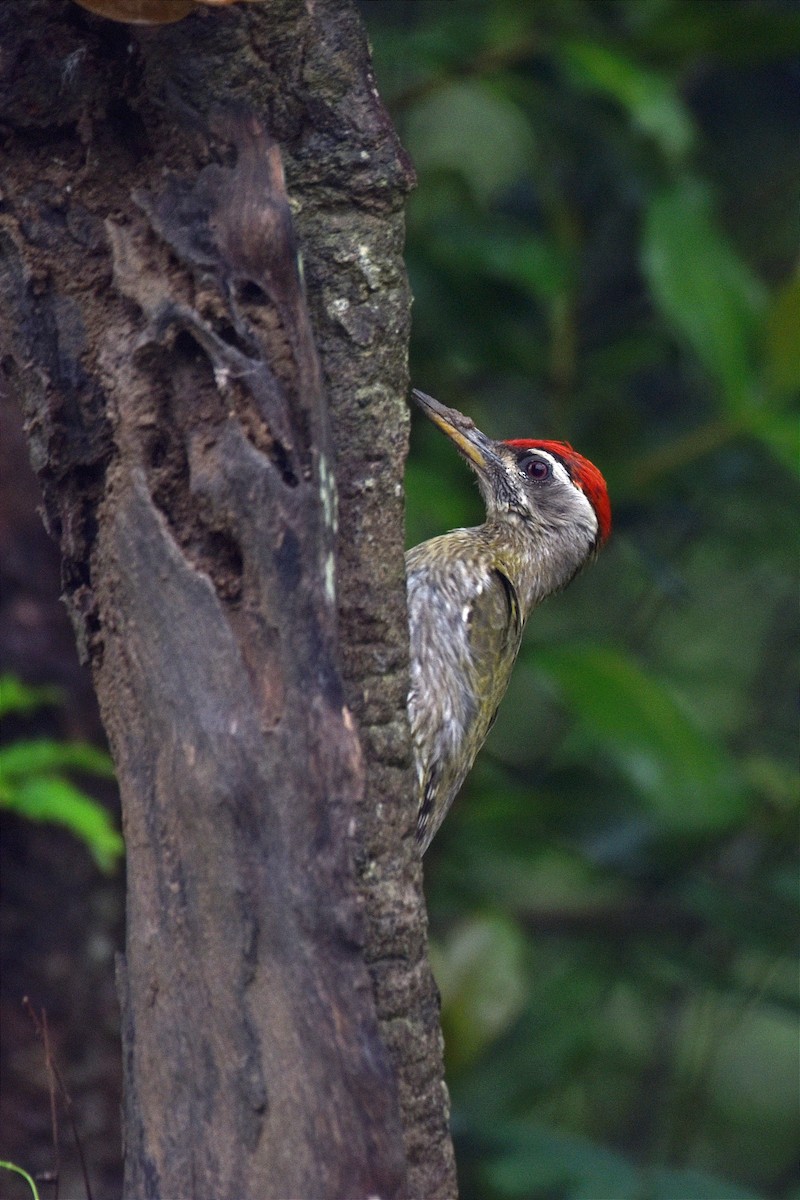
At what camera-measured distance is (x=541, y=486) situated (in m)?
3.82

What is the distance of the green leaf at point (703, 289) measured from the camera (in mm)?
→ 3969

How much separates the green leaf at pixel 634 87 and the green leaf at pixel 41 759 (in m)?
2.25

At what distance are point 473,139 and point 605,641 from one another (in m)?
1.75

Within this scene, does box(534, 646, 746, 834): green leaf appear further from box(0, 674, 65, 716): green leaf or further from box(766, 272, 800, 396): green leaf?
box(0, 674, 65, 716): green leaf

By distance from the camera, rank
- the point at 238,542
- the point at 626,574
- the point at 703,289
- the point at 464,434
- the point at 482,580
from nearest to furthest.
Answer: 1. the point at 238,542
2. the point at 482,580
3. the point at 464,434
4. the point at 703,289
5. the point at 626,574

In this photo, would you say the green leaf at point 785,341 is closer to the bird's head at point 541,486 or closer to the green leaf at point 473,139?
the bird's head at point 541,486

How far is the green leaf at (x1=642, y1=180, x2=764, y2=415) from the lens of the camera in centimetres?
397

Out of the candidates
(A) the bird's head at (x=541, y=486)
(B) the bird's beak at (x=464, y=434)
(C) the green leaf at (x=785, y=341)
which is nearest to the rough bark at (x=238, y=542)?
(B) the bird's beak at (x=464, y=434)

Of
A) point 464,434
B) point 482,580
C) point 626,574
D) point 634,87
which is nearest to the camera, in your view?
point 482,580

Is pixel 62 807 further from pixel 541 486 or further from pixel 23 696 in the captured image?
pixel 541 486

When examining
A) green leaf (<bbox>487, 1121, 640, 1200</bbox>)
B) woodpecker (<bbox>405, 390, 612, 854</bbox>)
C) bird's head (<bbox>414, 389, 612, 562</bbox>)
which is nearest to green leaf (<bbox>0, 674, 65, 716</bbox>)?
woodpecker (<bbox>405, 390, 612, 854</bbox>)

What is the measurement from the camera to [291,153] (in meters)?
2.08

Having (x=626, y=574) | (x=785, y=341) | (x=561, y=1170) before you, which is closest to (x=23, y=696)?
(x=561, y=1170)

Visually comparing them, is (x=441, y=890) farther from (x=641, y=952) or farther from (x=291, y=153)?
(x=291, y=153)
